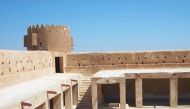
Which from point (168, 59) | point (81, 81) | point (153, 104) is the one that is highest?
point (168, 59)

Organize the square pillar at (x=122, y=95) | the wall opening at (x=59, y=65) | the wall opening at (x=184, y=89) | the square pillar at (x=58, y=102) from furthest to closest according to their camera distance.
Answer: the wall opening at (x=59, y=65) → the wall opening at (x=184, y=89) → the square pillar at (x=122, y=95) → the square pillar at (x=58, y=102)

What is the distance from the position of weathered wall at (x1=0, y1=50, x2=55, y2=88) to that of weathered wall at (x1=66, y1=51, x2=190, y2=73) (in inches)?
118

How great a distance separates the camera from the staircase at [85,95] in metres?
18.5

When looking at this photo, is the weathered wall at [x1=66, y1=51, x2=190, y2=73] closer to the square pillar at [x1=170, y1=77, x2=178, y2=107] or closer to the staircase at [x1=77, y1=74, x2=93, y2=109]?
the staircase at [x1=77, y1=74, x2=93, y2=109]

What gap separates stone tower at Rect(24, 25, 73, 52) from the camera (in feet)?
77.0

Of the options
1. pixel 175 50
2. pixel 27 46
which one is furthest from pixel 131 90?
pixel 27 46

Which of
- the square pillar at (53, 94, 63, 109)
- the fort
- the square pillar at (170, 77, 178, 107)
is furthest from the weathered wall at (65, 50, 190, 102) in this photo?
the square pillar at (53, 94, 63, 109)

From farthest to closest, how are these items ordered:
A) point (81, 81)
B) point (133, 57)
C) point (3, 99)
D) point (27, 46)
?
point (27, 46)
point (133, 57)
point (81, 81)
point (3, 99)

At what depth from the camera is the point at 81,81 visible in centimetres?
2105

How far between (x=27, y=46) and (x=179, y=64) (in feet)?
41.5

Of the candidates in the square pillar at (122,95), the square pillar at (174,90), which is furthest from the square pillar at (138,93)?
the square pillar at (174,90)

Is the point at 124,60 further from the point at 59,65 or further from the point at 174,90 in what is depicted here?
the point at 174,90

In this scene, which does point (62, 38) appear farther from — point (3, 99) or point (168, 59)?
point (3, 99)

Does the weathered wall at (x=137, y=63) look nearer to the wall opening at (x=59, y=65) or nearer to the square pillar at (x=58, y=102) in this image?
the wall opening at (x=59, y=65)
